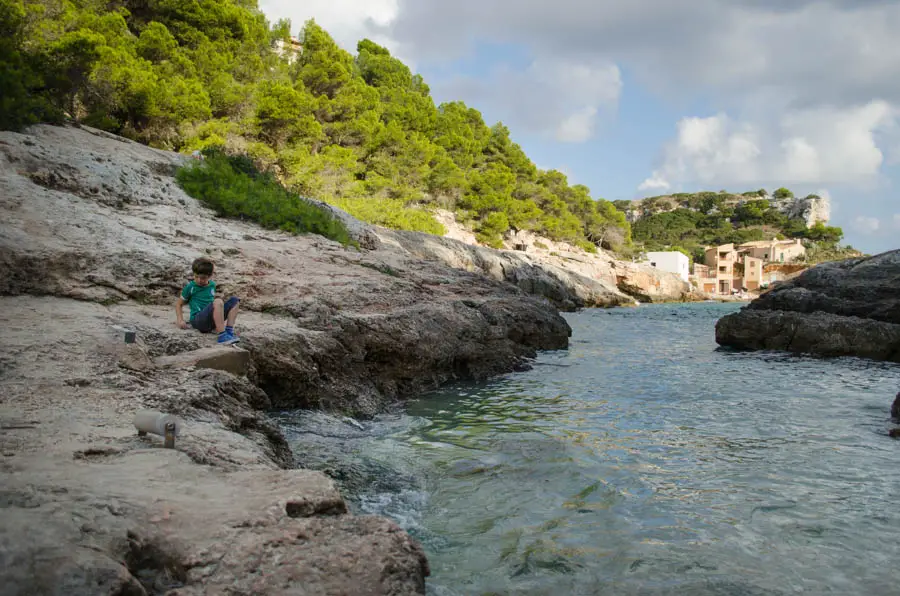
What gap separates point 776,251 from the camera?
8800 cm

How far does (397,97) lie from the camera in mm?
53219

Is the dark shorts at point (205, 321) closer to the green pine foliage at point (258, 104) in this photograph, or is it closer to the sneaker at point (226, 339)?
the sneaker at point (226, 339)

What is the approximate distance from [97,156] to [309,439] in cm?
857

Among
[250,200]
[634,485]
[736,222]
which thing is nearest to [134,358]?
[634,485]

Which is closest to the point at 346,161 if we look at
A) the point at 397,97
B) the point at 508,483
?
the point at 397,97

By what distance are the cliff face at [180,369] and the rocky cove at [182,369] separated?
0.02 m

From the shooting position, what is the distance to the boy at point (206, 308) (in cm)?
677

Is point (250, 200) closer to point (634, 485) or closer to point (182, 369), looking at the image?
point (182, 369)

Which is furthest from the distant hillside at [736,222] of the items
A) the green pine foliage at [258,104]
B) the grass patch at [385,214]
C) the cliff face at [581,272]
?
the grass patch at [385,214]

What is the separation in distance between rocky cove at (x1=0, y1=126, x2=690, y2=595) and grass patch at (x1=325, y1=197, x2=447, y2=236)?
1303cm

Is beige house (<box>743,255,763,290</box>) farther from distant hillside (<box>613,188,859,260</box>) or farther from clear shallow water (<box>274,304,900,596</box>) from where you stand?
clear shallow water (<box>274,304,900,596</box>)

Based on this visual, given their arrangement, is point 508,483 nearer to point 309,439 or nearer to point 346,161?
point 309,439

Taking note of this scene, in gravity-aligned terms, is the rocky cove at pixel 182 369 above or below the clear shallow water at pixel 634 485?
above

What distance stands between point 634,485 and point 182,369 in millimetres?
4347
